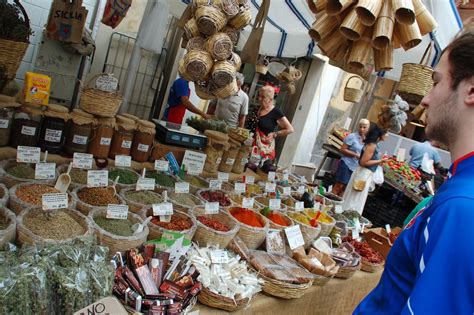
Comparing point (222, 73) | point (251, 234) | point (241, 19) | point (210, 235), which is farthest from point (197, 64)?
point (251, 234)

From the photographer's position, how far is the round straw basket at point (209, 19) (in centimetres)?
221

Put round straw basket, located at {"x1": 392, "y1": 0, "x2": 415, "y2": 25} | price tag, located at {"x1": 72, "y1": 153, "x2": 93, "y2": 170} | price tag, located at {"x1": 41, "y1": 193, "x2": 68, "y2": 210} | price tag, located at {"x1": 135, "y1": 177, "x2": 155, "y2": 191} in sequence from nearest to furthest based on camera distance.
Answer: price tag, located at {"x1": 41, "y1": 193, "x2": 68, "y2": 210}
round straw basket, located at {"x1": 392, "y1": 0, "x2": 415, "y2": 25}
price tag, located at {"x1": 72, "y1": 153, "x2": 93, "y2": 170}
price tag, located at {"x1": 135, "y1": 177, "x2": 155, "y2": 191}

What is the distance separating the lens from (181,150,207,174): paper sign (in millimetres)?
3025

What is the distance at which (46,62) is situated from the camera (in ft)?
13.2

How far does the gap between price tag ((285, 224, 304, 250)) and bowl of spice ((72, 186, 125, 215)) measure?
1128mm

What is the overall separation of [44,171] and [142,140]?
34.2 inches

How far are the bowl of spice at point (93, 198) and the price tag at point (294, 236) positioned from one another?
113 centimetres

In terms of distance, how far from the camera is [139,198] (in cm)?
230

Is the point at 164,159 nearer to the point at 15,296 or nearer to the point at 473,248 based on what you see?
the point at 15,296

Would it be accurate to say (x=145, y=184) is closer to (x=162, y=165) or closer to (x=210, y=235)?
(x=162, y=165)

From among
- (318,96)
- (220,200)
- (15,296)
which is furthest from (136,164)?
(318,96)

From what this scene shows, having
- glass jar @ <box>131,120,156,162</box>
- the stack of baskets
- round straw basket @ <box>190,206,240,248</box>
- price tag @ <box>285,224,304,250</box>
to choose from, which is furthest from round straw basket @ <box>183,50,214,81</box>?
price tag @ <box>285,224,304,250</box>

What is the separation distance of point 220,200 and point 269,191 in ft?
2.37

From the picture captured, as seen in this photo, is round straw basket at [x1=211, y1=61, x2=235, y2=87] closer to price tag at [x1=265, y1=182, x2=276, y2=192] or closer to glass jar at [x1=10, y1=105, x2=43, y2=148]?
glass jar at [x1=10, y1=105, x2=43, y2=148]
